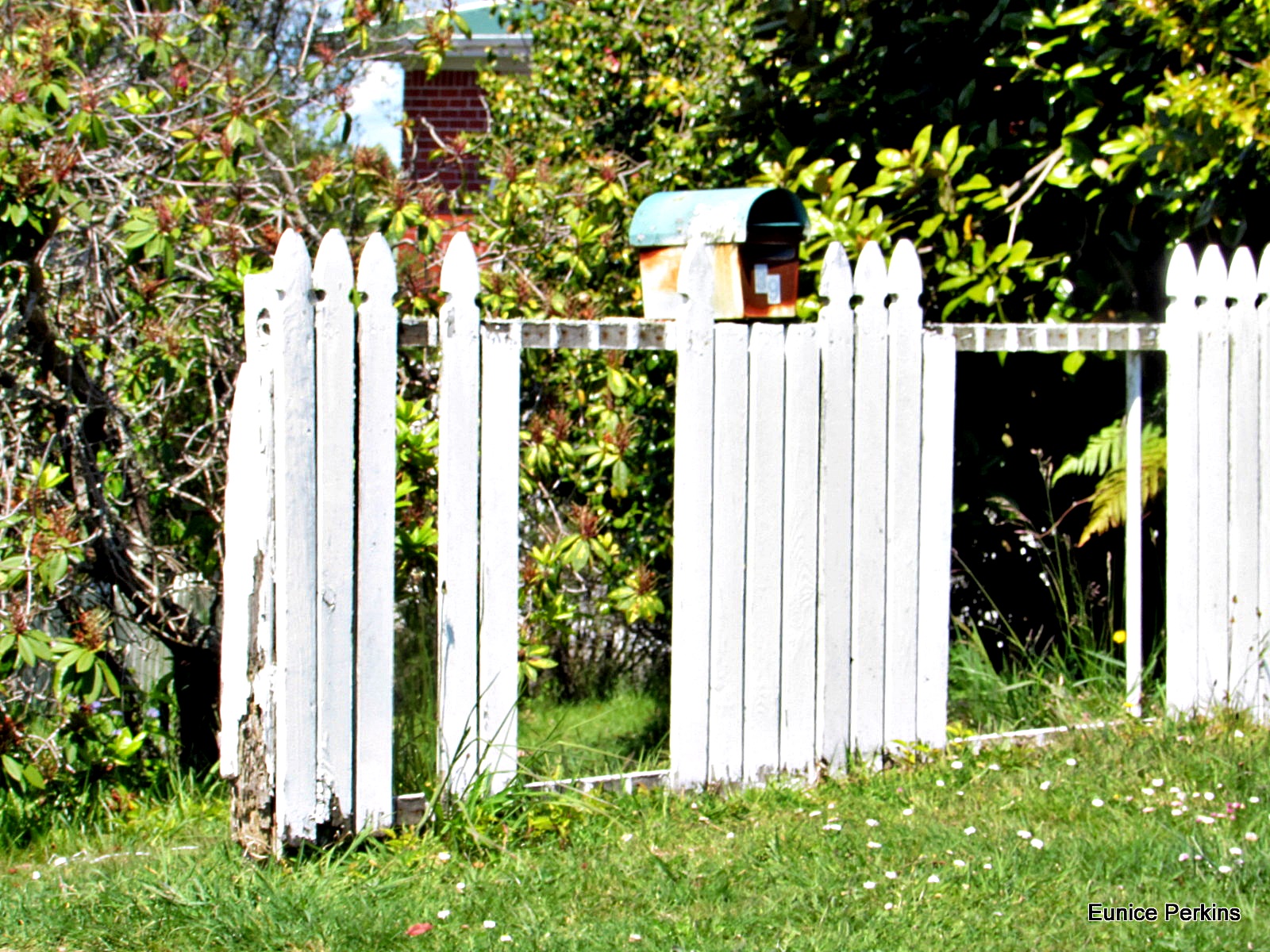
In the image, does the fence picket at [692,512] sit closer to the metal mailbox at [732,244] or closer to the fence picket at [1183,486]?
the metal mailbox at [732,244]

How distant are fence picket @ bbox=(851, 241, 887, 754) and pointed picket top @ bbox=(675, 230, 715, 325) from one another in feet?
1.54

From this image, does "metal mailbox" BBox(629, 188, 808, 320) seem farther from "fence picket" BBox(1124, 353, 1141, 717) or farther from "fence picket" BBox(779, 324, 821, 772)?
"fence picket" BBox(1124, 353, 1141, 717)

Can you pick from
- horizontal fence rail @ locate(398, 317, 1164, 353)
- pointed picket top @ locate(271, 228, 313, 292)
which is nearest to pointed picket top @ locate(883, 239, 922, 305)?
horizontal fence rail @ locate(398, 317, 1164, 353)

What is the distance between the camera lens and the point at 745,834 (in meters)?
3.50

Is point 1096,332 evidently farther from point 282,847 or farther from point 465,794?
point 282,847

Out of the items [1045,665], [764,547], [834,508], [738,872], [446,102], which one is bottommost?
[738,872]

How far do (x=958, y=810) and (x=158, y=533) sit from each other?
2.94m

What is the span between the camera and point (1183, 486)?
4414 mm

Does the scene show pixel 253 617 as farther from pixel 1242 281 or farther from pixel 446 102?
pixel 446 102

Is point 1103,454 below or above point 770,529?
above

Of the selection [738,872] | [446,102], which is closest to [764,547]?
[738,872]

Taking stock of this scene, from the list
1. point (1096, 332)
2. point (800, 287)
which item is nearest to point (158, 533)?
point (800, 287)

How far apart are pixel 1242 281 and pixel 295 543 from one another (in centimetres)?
310

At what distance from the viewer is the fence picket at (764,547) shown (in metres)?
3.86
